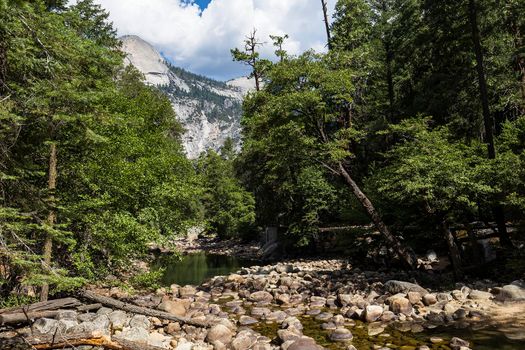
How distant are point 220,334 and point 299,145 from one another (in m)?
8.25

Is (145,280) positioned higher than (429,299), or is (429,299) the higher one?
(145,280)

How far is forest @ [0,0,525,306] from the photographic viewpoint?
7.93 m

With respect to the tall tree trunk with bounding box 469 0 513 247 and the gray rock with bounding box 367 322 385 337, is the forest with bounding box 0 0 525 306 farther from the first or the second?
the gray rock with bounding box 367 322 385 337

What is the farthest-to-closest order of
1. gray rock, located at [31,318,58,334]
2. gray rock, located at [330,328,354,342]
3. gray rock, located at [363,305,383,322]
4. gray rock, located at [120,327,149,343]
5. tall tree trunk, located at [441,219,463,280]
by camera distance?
1. tall tree trunk, located at [441,219,463,280]
2. gray rock, located at [363,305,383,322]
3. gray rock, located at [330,328,354,342]
4. gray rock, located at [120,327,149,343]
5. gray rock, located at [31,318,58,334]

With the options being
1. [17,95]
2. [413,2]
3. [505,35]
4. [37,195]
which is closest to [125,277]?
[37,195]

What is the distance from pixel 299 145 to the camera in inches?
623

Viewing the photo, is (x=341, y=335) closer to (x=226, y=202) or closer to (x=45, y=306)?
(x=45, y=306)

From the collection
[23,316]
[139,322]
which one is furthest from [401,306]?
[23,316]

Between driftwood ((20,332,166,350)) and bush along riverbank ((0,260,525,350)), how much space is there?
20 mm

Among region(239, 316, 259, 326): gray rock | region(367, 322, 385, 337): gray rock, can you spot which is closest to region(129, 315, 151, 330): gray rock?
region(239, 316, 259, 326): gray rock

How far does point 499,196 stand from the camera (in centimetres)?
1320

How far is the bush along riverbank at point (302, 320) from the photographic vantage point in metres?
9.08

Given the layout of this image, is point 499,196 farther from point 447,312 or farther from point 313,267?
point 313,267

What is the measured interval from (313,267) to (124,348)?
631 inches
